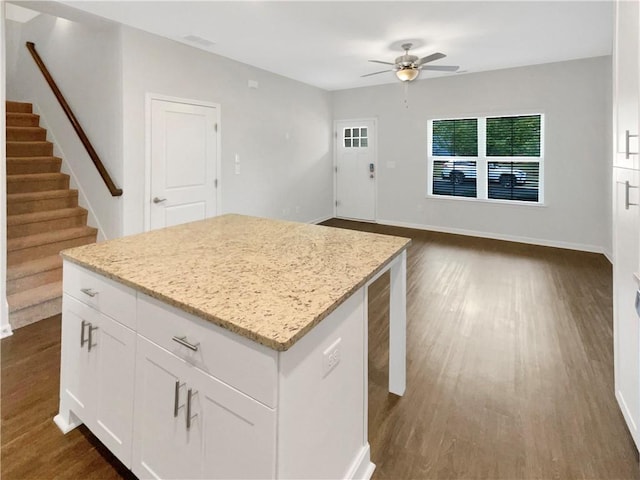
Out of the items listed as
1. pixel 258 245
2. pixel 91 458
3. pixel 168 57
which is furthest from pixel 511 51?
pixel 91 458

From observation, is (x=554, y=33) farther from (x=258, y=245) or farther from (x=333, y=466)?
(x=333, y=466)

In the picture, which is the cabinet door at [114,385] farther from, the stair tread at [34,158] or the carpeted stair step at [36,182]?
the stair tread at [34,158]

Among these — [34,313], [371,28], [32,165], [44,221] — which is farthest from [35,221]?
[371,28]

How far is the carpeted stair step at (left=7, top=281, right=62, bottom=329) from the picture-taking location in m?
2.81

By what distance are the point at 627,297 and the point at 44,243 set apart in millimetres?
4484

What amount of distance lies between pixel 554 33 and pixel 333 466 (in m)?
4.76

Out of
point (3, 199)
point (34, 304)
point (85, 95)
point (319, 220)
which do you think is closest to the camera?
point (3, 199)

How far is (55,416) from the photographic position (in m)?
1.84

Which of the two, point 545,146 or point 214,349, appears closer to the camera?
point 214,349

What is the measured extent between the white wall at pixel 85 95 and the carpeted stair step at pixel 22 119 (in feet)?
0.37

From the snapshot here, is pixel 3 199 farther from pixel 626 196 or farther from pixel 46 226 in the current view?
pixel 626 196

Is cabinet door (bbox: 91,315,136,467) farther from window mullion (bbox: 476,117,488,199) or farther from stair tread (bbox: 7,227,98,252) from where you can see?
window mullion (bbox: 476,117,488,199)

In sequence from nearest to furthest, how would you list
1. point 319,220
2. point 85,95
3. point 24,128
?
point 85,95
point 24,128
point 319,220

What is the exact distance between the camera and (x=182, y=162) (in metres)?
4.21
